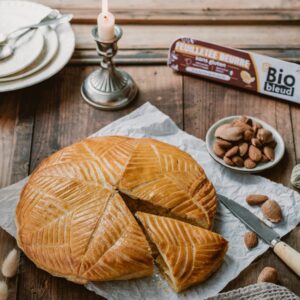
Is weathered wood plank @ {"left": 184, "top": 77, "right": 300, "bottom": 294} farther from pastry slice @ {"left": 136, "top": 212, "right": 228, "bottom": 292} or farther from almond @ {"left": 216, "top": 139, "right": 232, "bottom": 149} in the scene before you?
pastry slice @ {"left": 136, "top": 212, "right": 228, "bottom": 292}

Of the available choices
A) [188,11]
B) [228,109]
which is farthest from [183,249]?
[188,11]

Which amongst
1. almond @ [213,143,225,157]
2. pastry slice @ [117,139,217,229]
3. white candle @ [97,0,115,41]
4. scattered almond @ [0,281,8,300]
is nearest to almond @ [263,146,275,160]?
almond @ [213,143,225,157]

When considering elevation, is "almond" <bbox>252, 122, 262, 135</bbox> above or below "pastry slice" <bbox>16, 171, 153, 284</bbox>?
above

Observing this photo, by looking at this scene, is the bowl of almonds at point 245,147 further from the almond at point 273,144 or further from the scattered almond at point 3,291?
the scattered almond at point 3,291

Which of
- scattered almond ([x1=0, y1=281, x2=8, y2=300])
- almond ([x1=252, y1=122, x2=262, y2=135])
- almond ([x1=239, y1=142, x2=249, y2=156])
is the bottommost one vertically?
scattered almond ([x1=0, y1=281, x2=8, y2=300])

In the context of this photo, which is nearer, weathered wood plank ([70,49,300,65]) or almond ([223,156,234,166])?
almond ([223,156,234,166])
